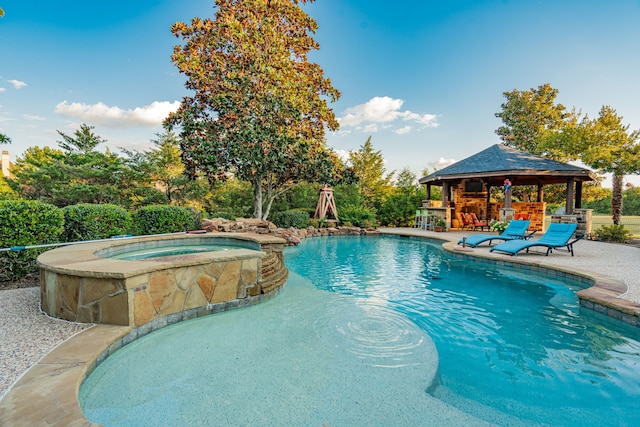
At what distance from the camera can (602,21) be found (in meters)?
10.0

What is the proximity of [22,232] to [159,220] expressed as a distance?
3229 mm

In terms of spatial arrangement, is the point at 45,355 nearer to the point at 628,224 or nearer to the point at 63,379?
the point at 63,379

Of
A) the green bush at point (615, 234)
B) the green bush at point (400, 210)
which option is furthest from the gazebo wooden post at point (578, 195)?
the green bush at point (400, 210)

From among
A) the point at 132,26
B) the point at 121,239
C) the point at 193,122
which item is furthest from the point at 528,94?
the point at 121,239

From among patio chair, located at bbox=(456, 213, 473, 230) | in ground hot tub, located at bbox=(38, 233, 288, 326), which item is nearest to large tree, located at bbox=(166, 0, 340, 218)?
in ground hot tub, located at bbox=(38, 233, 288, 326)

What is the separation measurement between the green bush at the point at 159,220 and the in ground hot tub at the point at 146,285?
2970 millimetres

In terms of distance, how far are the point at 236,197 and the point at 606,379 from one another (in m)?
16.3

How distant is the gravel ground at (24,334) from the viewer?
2262 millimetres

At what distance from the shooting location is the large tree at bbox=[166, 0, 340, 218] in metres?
11.7

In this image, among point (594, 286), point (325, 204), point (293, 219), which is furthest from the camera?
point (325, 204)

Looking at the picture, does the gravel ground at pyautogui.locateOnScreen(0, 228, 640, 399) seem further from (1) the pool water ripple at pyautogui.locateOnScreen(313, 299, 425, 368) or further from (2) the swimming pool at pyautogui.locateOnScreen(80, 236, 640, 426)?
(1) the pool water ripple at pyautogui.locateOnScreen(313, 299, 425, 368)

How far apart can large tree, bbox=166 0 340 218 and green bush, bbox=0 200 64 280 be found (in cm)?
700

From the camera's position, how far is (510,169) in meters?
12.6

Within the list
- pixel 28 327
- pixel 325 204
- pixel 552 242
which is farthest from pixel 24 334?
pixel 325 204
